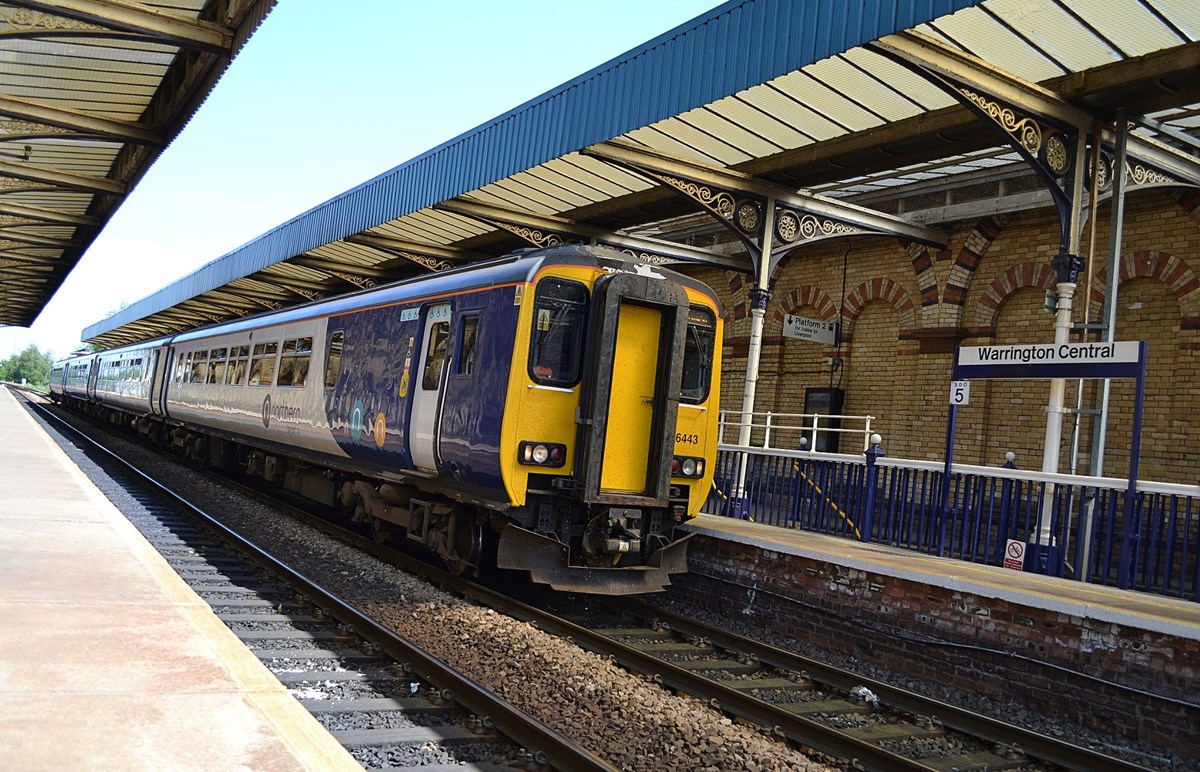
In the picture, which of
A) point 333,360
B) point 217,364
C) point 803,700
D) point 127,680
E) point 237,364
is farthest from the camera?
point 217,364

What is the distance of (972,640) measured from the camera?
23.4 feet

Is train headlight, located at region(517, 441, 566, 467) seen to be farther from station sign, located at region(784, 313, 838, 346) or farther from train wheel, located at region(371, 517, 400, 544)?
station sign, located at region(784, 313, 838, 346)

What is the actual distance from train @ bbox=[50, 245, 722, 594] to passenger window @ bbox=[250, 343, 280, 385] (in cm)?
347

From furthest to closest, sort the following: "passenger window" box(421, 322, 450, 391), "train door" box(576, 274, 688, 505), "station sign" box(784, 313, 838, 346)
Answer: "station sign" box(784, 313, 838, 346) < "passenger window" box(421, 322, 450, 391) < "train door" box(576, 274, 688, 505)

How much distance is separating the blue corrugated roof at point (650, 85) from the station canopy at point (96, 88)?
152 inches

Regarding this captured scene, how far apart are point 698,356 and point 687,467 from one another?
1047 millimetres

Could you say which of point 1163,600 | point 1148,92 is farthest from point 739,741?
point 1148,92

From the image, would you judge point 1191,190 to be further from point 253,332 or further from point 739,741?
point 253,332

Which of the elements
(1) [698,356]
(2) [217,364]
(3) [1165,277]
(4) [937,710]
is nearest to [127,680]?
(4) [937,710]

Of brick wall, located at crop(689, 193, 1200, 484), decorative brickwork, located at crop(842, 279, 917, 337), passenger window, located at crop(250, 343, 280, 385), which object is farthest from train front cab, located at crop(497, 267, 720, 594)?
decorative brickwork, located at crop(842, 279, 917, 337)

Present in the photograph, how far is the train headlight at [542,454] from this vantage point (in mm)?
8008

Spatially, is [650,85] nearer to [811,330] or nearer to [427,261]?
[811,330]

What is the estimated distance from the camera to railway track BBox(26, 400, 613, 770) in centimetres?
470

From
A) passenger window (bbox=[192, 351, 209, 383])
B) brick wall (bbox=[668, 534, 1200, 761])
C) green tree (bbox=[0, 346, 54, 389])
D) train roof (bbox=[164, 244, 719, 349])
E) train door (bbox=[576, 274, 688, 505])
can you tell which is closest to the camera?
brick wall (bbox=[668, 534, 1200, 761])
